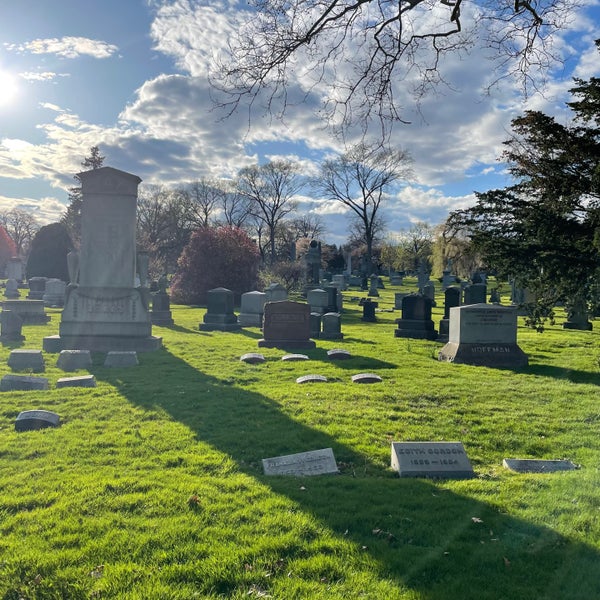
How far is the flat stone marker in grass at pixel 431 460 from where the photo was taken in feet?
16.8

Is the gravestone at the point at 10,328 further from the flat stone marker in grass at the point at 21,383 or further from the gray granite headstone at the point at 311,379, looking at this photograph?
the gray granite headstone at the point at 311,379

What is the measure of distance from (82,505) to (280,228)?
6683 cm

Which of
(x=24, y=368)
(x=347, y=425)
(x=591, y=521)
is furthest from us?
(x=24, y=368)

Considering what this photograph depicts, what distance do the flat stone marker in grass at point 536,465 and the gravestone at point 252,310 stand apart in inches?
603

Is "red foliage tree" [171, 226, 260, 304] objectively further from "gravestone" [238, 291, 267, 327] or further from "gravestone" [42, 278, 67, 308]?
"gravestone" [238, 291, 267, 327]

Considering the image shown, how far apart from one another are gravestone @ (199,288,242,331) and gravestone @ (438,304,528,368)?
29.4 feet

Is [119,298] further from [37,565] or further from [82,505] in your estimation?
[37,565]

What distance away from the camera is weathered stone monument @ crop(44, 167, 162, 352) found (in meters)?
13.0

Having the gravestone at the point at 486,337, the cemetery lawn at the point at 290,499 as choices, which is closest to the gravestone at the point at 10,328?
the cemetery lawn at the point at 290,499

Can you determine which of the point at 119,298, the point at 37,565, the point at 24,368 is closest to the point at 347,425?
the point at 37,565

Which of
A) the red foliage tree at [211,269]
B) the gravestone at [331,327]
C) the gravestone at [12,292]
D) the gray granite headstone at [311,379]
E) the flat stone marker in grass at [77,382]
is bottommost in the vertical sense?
the flat stone marker in grass at [77,382]

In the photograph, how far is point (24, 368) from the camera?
10211 mm

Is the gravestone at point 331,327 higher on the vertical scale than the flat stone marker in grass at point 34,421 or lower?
higher

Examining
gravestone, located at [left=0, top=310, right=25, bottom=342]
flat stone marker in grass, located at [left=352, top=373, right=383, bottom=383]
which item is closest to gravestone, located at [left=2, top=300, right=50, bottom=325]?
gravestone, located at [left=0, top=310, right=25, bottom=342]
